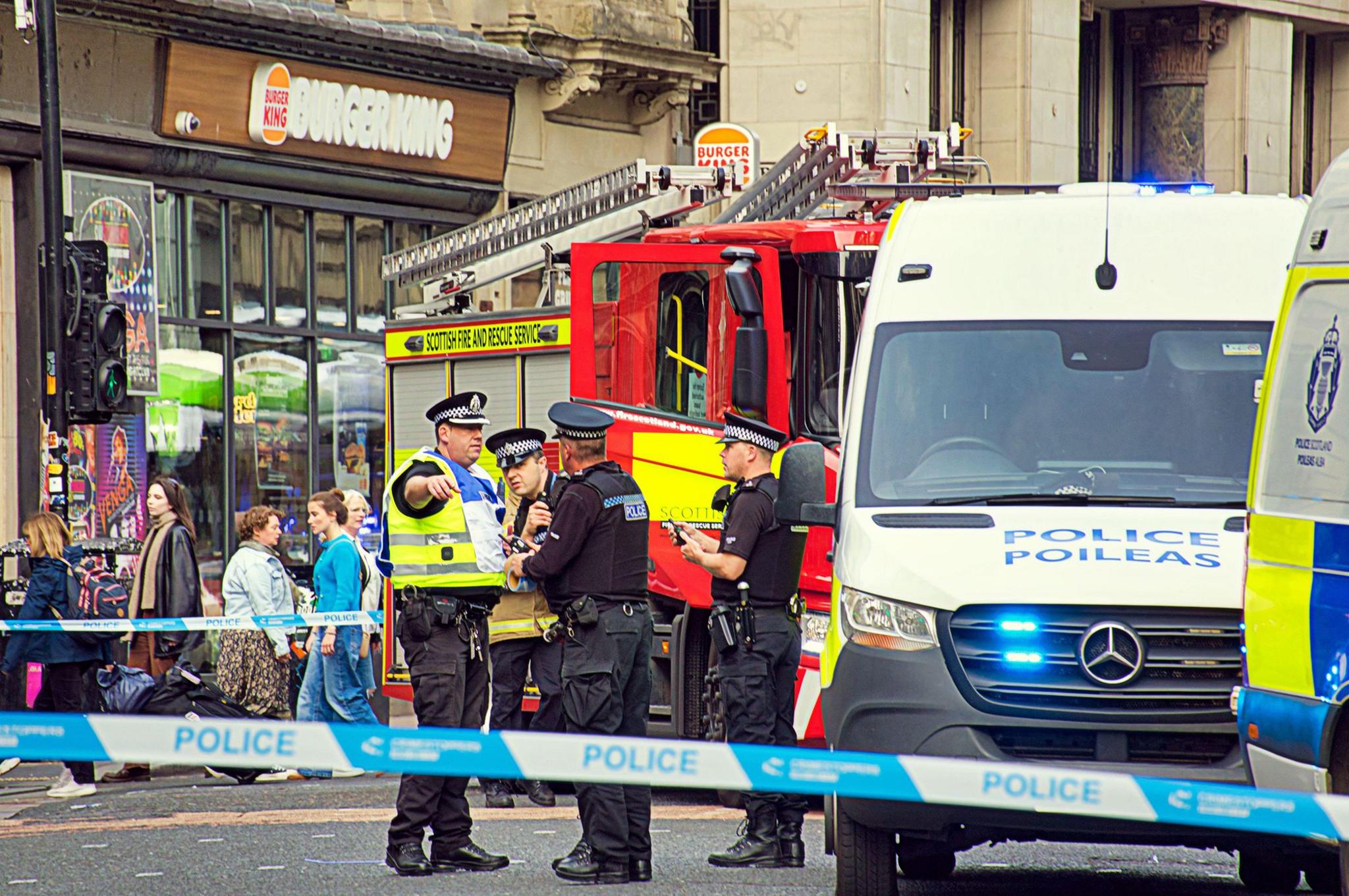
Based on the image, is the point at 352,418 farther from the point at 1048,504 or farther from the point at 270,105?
the point at 1048,504

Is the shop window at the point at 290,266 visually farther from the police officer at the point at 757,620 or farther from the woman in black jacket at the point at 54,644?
the police officer at the point at 757,620

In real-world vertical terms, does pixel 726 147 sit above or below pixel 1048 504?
above

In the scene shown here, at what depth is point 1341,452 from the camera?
21.0 ft

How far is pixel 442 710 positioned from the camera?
370 inches

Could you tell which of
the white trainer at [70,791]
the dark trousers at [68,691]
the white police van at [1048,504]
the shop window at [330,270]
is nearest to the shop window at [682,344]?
the white police van at [1048,504]

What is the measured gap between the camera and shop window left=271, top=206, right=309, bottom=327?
19.9 meters

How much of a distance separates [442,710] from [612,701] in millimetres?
725

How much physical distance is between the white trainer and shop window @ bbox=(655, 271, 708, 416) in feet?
12.6

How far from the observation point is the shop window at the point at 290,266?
19859mm

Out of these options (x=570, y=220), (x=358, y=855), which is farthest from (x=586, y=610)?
(x=570, y=220)

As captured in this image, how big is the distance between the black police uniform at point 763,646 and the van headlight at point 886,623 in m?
1.96

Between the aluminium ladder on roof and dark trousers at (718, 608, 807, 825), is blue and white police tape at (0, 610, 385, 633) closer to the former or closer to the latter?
the aluminium ladder on roof

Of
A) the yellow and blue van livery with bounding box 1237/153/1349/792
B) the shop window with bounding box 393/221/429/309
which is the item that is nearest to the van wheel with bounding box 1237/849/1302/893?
the yellow and blue van livery with bounding box 1237/153/1349/792

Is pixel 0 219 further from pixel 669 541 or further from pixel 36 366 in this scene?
pixel 669 541
